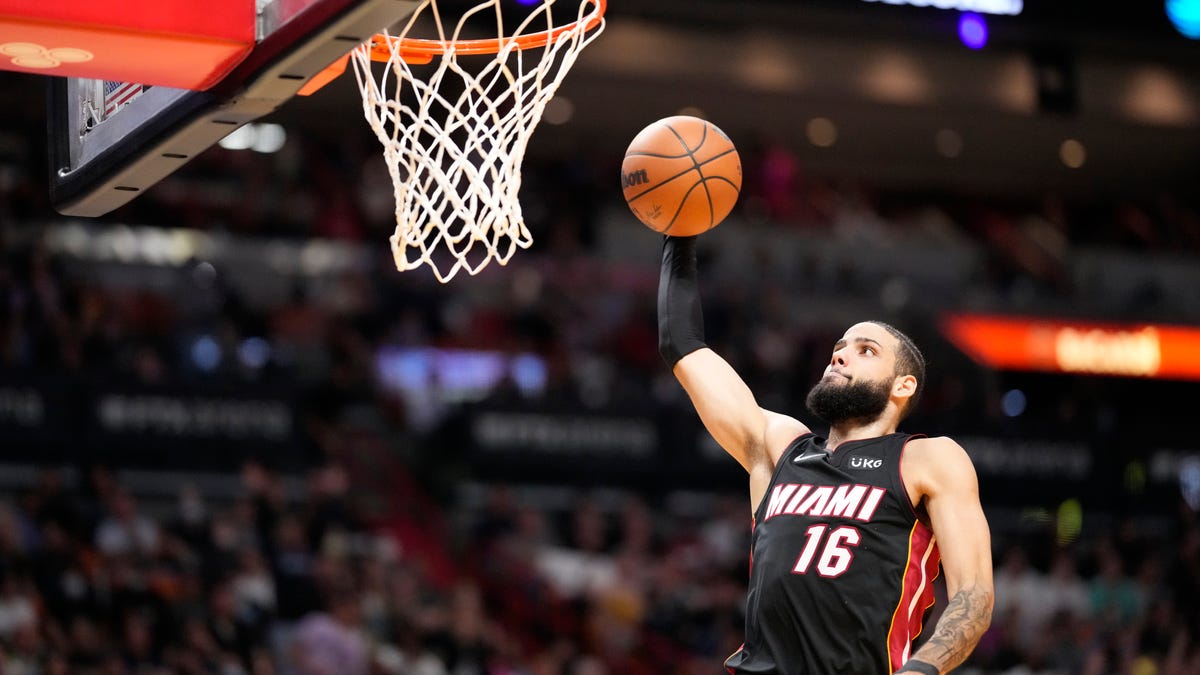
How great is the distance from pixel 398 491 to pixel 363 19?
9.97 m

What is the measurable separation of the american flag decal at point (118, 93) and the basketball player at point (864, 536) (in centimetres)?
179

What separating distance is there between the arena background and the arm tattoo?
663 centimetres

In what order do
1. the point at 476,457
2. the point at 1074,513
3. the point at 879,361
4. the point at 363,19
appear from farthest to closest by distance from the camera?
the point at 1074,513 < the point at 476,457 < the point at 879,361 < the point at 363,19

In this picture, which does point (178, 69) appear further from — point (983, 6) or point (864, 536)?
point (983, 6)

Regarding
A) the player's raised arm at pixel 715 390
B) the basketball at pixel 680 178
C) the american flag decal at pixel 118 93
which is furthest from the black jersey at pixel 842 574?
the american flag decal at pixel 118 93

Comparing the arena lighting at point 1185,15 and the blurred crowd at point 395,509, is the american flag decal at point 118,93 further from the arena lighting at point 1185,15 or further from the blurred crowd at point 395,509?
the arena lighting at point 1185,15

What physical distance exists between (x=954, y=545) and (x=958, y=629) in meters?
0.22

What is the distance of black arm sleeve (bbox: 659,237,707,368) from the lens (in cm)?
460

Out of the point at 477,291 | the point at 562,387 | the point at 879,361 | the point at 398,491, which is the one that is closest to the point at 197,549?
the point at 398,491

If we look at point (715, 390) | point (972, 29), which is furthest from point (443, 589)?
point (715, 390)

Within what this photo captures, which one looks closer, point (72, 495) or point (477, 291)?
point (72, 495)

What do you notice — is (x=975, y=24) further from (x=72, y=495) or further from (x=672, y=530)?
(x=72, y=495)

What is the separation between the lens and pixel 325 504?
11.2m

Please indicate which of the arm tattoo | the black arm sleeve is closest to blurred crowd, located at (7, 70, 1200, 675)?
the black arm sleeve
